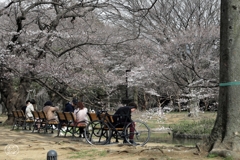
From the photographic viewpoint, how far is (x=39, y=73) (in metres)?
17.4

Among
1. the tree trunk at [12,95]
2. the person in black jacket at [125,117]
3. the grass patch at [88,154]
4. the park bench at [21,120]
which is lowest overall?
the grass patch at [88,154]

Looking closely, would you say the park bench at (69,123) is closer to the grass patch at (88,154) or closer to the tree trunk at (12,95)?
the grass patch at (88,154)

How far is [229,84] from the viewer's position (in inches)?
238

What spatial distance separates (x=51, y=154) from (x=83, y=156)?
2.51 m

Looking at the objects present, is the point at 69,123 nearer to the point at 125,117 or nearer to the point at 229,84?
the point at 125,117

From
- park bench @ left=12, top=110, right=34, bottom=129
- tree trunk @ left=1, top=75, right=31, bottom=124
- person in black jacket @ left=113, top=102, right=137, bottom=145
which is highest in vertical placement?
tree trunk @ left=1, top=75, right=31, bottom=124

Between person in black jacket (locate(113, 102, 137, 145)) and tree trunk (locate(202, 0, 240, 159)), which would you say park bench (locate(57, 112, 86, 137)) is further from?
tree trunk (locate(202, 0, 240, 159))

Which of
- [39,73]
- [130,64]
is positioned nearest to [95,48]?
[130,64]

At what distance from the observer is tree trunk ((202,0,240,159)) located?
598 centimetres

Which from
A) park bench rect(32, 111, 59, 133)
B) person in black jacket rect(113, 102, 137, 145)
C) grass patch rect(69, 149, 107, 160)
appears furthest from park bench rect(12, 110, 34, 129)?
grass patch rect(69, 149, 107, 160)

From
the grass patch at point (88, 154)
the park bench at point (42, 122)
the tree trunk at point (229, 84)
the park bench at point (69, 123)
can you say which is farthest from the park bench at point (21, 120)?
the tree trunk at point (229, 84)

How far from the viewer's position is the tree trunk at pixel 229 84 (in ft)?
19.6

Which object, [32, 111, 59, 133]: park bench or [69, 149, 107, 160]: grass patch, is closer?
[69, 149, 107, 160]: grass patch

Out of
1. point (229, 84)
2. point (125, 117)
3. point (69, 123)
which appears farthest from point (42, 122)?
point (229, 84)
